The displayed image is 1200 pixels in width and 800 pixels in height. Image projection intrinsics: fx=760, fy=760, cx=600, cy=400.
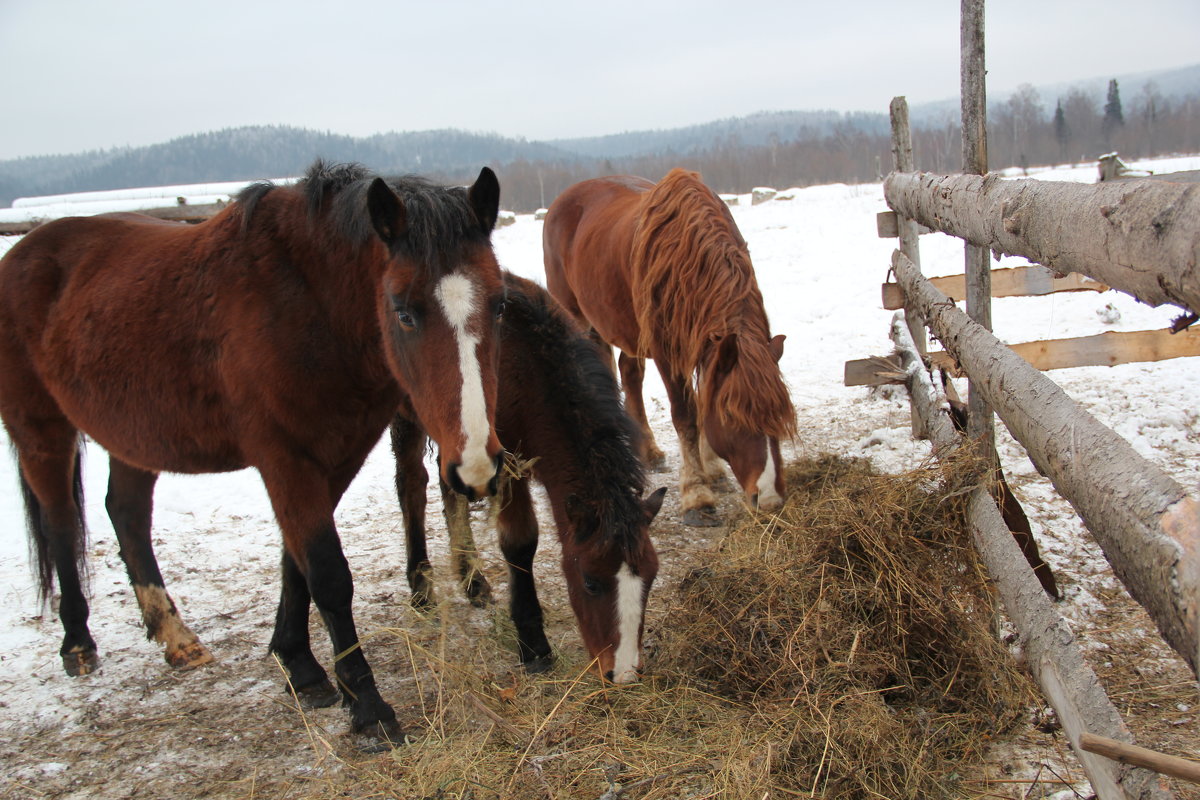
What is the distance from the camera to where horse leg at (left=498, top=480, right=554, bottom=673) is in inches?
143

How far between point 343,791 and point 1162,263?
2.83m

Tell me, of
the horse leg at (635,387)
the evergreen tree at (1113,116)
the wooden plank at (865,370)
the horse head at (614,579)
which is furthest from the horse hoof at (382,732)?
the evergreen tree at (1113,116)

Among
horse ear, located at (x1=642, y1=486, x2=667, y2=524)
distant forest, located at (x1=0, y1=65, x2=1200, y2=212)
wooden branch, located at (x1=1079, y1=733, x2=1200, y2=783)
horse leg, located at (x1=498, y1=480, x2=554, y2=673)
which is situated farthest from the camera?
distant forest, located at (x1=0, y1=65, x2=1200, y2=212)

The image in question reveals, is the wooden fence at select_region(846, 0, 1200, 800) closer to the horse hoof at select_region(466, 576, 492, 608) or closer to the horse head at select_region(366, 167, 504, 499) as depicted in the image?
the horse head at select_region(366, 167, 504, 499)

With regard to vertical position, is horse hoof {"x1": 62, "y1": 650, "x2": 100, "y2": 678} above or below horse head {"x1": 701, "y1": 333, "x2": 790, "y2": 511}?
below

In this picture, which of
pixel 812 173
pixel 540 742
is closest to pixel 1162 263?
pixel 540 742

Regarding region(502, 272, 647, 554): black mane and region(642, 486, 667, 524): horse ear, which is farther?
region(642, 486, 667, 524): horse ear

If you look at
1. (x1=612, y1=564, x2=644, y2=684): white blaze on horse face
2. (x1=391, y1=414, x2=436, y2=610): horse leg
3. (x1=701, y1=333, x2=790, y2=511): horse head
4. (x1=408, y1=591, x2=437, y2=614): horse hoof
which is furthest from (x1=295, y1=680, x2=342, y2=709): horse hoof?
(x1=701, y1=333, x2=790, y2=511): horse head

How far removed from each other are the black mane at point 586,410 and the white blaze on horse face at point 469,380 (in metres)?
0.70

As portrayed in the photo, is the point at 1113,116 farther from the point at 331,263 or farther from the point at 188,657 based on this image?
the point at 188,657

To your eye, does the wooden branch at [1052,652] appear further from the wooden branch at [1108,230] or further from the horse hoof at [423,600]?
the horse hoof at [423,600]

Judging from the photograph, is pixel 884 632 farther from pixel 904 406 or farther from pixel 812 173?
pixel 812 173

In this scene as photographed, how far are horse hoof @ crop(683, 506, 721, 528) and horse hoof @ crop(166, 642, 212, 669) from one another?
3.12 metres

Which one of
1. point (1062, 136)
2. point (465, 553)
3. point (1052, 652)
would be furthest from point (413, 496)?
point (1062, 136)
